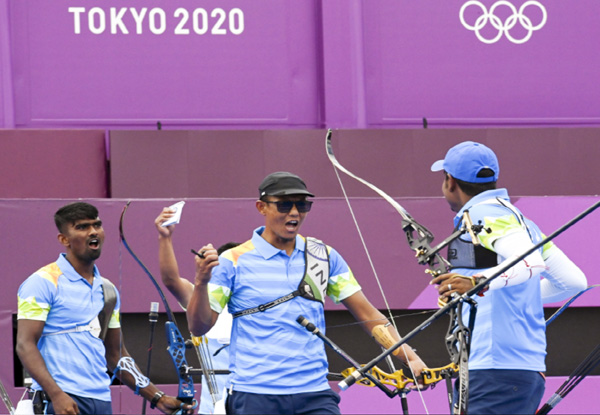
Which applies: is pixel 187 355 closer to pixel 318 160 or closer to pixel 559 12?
pixel 318 160

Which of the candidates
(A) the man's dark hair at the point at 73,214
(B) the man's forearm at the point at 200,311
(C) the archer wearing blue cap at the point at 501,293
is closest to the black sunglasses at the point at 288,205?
(B) the man's forearm at the point at 200,311

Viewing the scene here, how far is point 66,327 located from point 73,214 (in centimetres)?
67

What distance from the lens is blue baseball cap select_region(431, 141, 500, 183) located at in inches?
176

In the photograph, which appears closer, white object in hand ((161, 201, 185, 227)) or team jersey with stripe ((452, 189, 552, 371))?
team jersey with stripe ((452, 189, 552, 371))

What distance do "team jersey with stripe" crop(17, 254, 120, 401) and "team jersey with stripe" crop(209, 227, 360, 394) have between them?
1.28m

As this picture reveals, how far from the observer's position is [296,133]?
8.76 metres

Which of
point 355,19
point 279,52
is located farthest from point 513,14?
point 279,52

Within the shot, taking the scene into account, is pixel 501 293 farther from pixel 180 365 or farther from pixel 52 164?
pixel 52 164

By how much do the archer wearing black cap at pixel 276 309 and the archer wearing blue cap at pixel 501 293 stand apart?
31 centimetres

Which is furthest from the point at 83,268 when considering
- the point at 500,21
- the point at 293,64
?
the point at 500,21

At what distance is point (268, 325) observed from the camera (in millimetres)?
4246

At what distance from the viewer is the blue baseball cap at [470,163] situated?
4.46 meters

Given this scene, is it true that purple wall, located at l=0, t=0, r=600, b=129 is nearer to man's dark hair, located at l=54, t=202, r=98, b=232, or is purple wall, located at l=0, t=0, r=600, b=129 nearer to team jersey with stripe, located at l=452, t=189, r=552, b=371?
man's dark hair, located at l=54, t=202, r=98, b=232

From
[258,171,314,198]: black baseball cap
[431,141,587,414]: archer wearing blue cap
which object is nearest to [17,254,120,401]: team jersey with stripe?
[258,171,314,198]: black baseball cap
